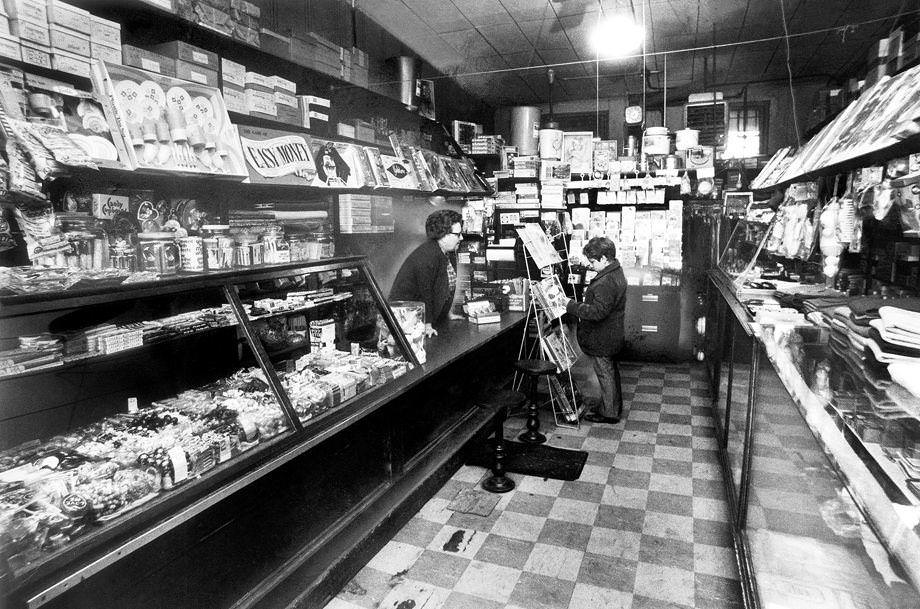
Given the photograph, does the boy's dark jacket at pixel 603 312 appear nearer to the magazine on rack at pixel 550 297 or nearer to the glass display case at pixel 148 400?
the magazine on rack at pixel 550 297

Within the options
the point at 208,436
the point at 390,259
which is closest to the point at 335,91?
the point at 390,259

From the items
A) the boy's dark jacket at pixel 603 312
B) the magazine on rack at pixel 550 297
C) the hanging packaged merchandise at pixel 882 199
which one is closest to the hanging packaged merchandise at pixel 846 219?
the hanging packaged merchandise at pixel 882 199

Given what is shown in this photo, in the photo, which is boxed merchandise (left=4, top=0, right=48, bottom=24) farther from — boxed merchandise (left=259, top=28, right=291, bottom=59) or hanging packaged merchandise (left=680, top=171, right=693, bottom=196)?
hanging packaged merchandise (left=680, top=171, right=693, bottom=196)

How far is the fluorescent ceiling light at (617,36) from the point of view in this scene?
586 cm

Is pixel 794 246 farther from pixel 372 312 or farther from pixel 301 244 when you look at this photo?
pixel 301 244

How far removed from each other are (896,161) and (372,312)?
2.78m

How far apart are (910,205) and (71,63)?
3484 millimetres

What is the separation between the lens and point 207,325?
8.59 ft

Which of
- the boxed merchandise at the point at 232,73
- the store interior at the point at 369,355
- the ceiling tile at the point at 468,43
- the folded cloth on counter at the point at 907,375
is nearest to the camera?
the folded cloth on counter at the point at 907,375

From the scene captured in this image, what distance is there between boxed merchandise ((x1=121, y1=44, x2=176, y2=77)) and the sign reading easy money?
18.2 inches

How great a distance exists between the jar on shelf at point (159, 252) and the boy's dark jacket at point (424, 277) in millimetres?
2186

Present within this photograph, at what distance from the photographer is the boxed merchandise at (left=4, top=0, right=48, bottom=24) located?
210cm

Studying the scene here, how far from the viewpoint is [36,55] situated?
7.13 feet

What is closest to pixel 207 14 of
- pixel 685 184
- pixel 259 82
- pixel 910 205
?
pixel 259 82
